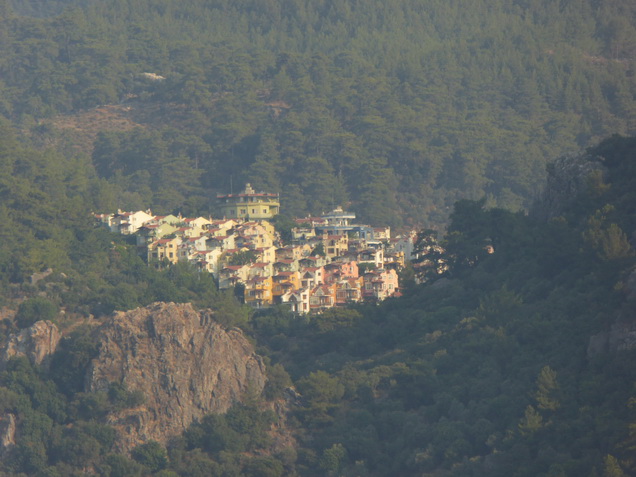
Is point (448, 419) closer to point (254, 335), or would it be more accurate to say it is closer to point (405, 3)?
Answer: point (254, 335)

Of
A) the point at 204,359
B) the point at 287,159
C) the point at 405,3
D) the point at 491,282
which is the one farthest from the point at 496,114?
the point at 204,359

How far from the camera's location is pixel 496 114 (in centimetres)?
13250

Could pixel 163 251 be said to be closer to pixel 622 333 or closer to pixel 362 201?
pixel 362 201

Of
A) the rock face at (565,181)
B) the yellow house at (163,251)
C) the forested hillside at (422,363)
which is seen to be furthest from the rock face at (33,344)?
the rock face at (565,181)

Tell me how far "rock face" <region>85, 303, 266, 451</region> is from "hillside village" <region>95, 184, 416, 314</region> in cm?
973

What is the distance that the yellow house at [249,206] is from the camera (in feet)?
345

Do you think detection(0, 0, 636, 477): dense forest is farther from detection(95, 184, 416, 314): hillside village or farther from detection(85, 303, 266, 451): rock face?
detection(95, 184, 416, 314): hillside village

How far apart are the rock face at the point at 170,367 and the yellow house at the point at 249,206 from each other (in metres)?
29.1

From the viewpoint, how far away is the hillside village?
86.5 meters

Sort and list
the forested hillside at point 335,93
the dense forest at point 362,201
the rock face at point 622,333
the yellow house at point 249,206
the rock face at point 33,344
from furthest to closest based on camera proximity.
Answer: the forested hillside at point 335,93
the yellow house at point 249,206
the rock face at point 33,344
the dense forest at point 362,201
the rock face at point 622,333

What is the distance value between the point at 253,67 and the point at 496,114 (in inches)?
844

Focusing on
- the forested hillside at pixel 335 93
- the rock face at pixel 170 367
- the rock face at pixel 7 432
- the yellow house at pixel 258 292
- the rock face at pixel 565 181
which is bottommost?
the rock face at pixel 7 432

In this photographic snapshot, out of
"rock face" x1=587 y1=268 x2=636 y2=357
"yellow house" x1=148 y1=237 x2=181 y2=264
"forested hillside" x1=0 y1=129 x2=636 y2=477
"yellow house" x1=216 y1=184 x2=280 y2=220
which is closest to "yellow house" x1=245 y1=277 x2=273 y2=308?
"forested hillside" x1=0 y1=129 x2=636 y2=477

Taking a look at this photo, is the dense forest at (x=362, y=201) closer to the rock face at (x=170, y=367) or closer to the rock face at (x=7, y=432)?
the rock face at (x=7, y=432)
